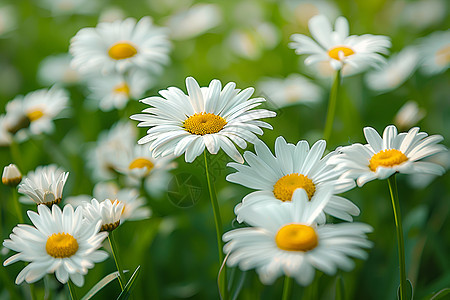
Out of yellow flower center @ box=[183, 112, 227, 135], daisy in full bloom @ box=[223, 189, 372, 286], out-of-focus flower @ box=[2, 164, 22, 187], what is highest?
yellow flower center @ box=[183, 112, 227, 135]

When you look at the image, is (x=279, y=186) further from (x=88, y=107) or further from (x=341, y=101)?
(x=88, y=107)

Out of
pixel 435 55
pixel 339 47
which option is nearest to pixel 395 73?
pixel 435 55

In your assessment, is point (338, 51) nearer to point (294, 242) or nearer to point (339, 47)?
point (339, 47)

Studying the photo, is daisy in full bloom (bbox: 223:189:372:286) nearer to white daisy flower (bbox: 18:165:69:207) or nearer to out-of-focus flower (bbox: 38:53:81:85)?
white daisy flower (bbox: 18:165:69:207)

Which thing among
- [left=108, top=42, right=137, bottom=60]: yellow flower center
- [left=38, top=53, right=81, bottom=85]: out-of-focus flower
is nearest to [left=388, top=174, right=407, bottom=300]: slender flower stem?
[left=108, top=42, right=137, bottom=60]: yellow flower center

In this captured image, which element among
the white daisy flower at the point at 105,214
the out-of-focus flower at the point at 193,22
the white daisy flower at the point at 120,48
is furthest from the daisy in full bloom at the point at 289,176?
the out-of-focus flower at the point at 193,22
